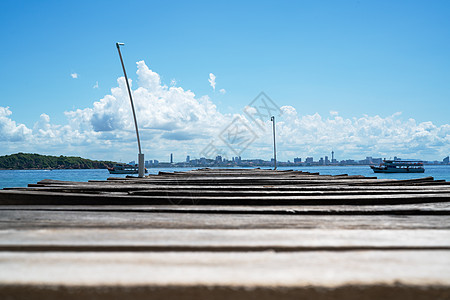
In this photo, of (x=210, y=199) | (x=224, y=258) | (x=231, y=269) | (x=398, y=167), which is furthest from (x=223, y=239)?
(x=398, y=167)

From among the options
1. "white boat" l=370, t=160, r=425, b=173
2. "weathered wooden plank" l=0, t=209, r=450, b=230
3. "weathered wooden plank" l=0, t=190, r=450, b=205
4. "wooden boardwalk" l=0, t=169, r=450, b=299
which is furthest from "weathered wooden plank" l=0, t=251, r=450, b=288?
"white boat" l=370, t=160, r=425, b=173

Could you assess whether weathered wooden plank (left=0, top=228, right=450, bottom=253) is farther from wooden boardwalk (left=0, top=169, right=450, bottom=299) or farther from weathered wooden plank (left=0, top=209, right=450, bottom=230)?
weathered wooden plank (left=0, top=209, right=450, bottom=230)

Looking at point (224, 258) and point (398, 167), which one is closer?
point (224, 258)

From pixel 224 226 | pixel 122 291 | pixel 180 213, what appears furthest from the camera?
pixel 180 213

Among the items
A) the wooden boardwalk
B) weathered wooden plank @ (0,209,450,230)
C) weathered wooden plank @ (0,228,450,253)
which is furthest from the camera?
weathered wooden plank @ (0,209,450,230)

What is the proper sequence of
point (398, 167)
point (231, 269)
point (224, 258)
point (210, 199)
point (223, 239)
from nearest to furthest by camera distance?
point (231, 269) < point (224, 258) < point (223, 239) < point (210, 199) < point (398, 167)

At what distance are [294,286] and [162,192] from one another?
2.55m

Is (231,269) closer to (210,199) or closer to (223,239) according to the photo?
(223,239)

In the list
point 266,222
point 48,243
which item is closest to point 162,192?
point 266,222

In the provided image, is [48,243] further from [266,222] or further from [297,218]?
[297,218]

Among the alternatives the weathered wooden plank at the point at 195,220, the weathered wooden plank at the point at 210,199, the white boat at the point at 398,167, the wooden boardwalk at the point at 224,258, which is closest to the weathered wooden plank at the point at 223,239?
the wooden boardwalk at the point at 224,258

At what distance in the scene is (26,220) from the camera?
190 centimetres

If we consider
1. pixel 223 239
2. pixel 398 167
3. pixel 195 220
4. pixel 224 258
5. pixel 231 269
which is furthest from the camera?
pixel 398 167

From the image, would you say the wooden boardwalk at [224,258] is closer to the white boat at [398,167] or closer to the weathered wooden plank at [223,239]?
the weathered wooden plank at [223,239]
